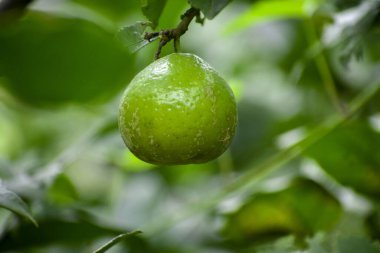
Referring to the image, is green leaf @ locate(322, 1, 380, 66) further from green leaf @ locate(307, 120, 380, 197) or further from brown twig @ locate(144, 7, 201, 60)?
brown twig @ locate(144, 7, 201, 60)

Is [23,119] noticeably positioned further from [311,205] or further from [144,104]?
[144,104]

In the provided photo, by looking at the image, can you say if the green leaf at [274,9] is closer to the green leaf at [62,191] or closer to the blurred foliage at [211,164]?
the blurred foliage at [211,164]

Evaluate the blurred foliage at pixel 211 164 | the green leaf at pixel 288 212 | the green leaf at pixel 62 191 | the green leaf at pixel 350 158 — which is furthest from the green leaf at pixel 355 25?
the green leaf at pixel 62 191

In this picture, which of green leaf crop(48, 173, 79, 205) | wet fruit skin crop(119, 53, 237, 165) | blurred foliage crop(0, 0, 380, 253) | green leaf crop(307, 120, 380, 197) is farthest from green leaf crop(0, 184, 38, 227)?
green leaf crop(307, 120, 380, 197)

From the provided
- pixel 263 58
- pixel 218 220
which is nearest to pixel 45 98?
pixel 218 220

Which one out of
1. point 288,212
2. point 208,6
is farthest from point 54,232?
point 208,6

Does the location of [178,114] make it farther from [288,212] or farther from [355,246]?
[288,212]
